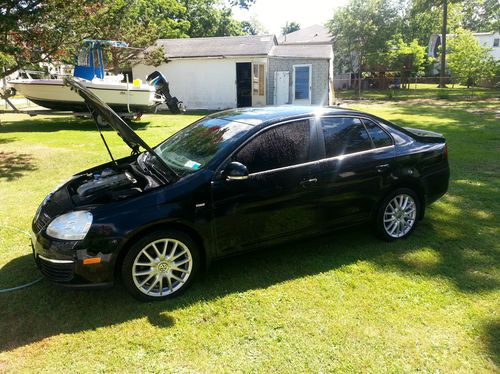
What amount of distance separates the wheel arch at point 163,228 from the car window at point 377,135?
228cm

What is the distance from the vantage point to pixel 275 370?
270 centimetres

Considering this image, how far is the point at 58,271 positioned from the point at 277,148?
2.22 meters

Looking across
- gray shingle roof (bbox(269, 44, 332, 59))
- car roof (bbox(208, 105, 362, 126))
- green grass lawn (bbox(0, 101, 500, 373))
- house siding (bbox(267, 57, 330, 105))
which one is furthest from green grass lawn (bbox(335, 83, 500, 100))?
car roof (bbox(208, 105, 362, 126))

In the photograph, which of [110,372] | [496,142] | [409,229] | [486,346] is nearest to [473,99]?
[496,142]

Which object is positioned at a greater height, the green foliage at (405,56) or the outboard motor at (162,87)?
the green foliage at (405,56)

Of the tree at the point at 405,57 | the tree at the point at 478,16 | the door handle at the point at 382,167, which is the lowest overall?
the door handle at the point at 382,167

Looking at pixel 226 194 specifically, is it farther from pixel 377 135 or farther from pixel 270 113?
pixel 377 135

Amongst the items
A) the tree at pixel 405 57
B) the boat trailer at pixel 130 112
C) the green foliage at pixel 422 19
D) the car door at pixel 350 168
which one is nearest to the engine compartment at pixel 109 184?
the car door at pixel 350 168

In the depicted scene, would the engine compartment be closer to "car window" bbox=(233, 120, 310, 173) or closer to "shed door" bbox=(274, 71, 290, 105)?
"car window" bbox=(233, 120, 310, 173)

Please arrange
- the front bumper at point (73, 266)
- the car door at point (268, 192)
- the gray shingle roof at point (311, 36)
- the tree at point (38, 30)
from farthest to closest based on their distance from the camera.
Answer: the gray shingle roof at point (311, 36)
the tree at point (38, 30)
the car door at point (268, 192)
the front bumper at point (73, 266)

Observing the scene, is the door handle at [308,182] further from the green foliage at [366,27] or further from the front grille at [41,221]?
the green foliage at [366,27]

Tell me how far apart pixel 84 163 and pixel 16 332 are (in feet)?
19.4

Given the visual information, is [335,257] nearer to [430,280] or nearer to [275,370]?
[430,280]

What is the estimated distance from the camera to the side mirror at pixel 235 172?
3473mm
